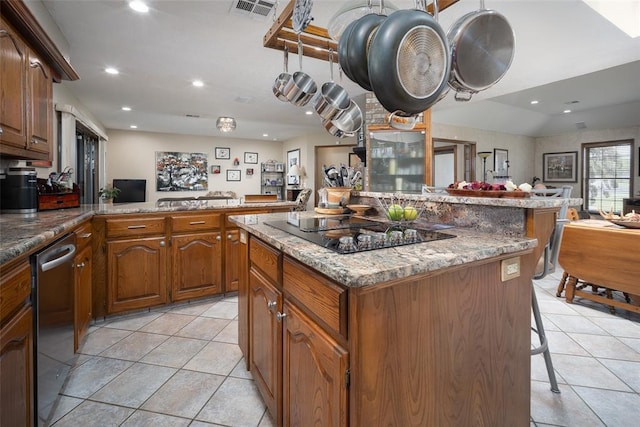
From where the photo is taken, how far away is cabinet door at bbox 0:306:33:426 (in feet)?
3.18

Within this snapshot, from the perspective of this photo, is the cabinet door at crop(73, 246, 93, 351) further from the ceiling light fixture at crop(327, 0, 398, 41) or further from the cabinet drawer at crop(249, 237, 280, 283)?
the ceiling light fixture at crop(327, 0, 398, 41)

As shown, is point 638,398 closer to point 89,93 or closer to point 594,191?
point 89,93

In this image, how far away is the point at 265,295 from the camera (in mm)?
1416

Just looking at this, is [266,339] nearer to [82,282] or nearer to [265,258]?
[265,258]

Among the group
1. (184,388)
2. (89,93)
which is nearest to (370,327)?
(184,388)

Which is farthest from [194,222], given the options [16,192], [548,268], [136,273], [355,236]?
[548,268]

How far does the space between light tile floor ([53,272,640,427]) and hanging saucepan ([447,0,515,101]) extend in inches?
63.3

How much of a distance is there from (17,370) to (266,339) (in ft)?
2.86

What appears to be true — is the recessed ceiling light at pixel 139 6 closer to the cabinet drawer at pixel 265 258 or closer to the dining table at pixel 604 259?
the cabinet drawer at pixel 265 258

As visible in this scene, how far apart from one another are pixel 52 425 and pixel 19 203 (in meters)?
1.46

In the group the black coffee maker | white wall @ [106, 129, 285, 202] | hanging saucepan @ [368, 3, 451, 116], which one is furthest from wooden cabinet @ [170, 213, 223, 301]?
white wall @ [106, 129, 285, 202]

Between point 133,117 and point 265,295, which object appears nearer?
point 265,295

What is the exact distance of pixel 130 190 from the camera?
7.63 meters

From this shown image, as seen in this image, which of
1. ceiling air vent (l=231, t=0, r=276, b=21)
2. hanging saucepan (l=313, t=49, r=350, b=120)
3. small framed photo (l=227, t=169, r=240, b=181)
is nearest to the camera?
hanging saucepan (l=313, t=49, r=350, b=120)
